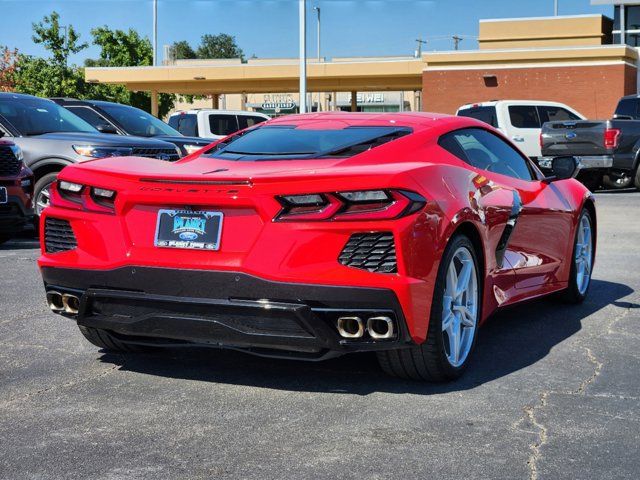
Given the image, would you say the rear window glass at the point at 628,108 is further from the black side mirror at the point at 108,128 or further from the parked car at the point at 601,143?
the black side mirror at the point at 108,128

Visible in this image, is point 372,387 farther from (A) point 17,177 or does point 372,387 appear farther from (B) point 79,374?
(A) point 17,177

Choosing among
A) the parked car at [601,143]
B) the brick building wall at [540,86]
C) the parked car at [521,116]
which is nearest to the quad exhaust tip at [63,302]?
the parked car at [601,143]

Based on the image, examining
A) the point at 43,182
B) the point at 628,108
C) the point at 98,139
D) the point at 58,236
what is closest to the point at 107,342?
the point at 58,236

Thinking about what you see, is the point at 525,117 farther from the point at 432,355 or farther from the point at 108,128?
the point at 432,355

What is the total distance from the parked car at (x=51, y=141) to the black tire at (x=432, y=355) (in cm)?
789

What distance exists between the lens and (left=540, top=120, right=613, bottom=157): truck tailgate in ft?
65.5

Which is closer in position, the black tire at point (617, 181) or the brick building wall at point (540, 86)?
the black tire at point (617, 181)

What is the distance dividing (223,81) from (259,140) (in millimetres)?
48103

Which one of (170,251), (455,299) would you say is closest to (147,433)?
(170,251)

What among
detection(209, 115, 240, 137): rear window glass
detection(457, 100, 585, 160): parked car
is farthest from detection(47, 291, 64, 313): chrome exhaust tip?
detection(457, 100, 585, 160): parked car

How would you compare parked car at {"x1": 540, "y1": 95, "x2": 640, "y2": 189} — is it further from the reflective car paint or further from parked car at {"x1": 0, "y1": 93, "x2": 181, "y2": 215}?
the reflective car paint

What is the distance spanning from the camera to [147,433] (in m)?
4.30

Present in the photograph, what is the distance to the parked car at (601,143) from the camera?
20.0 metres

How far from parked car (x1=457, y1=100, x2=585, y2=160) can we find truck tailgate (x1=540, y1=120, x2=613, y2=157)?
3388mm
